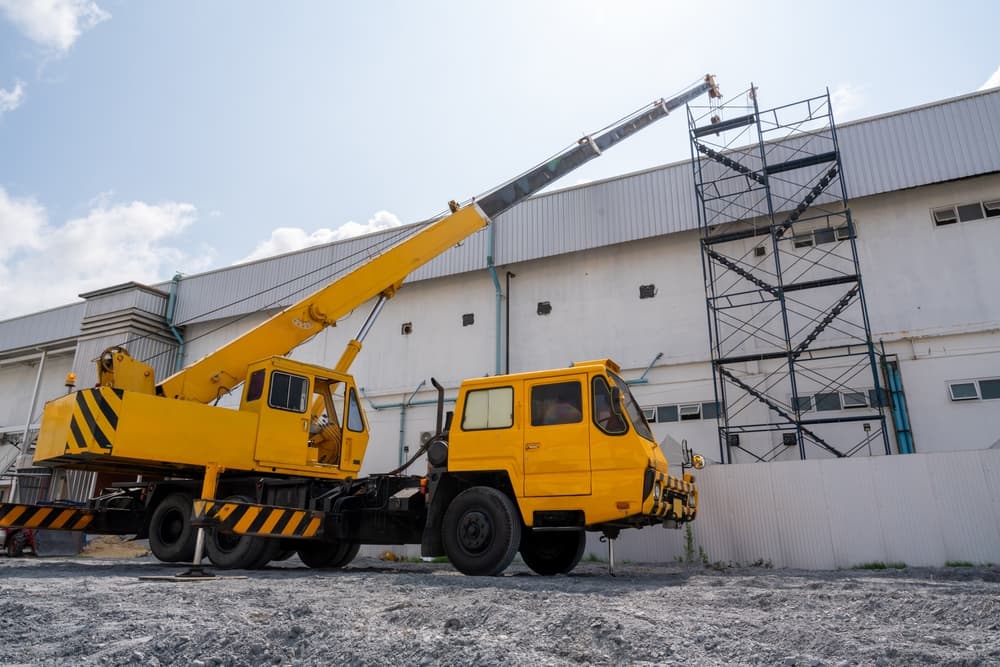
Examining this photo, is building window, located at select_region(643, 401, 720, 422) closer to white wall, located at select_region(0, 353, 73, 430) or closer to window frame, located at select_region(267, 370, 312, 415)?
window frame, located at select_region(267, 370, 312, 415)

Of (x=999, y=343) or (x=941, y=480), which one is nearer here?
(x=941, y=480)

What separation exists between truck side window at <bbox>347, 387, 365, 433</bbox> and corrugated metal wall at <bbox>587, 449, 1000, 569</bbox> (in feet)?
18.8

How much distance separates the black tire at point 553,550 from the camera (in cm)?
940

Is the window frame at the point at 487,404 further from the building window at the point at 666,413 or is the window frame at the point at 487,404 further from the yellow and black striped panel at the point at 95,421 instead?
the building window at the point at 666,413

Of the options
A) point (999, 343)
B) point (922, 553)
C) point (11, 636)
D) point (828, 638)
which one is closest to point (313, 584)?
point (11, 636)

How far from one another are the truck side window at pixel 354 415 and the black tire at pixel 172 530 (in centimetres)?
262

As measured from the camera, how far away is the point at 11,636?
4.04 m

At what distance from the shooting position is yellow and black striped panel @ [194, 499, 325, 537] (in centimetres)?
838

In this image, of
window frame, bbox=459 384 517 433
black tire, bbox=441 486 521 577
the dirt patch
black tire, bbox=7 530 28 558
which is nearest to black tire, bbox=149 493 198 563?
black tire, bbox=441 486 521 577

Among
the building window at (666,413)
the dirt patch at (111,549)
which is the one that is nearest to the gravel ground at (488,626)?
the building window at (666,413)

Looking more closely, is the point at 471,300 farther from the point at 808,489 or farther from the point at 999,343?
the point at 999,343

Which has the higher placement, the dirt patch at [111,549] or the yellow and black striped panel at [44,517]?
the yellow and black striped panel at [44,517]

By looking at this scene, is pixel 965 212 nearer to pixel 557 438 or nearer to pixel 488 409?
pixel 557 438

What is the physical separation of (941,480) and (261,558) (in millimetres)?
10222
